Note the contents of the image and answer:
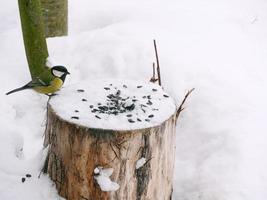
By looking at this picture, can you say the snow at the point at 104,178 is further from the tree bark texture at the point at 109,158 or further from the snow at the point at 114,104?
the snow at the point at 114,104

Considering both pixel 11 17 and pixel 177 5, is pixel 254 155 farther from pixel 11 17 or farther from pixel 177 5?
pixel 11 17

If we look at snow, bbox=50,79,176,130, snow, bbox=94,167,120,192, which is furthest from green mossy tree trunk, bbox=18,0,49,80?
snow, bbox=94,167,120,192

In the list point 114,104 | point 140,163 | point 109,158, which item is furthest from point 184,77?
point 109,158

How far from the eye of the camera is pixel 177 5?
220 inches

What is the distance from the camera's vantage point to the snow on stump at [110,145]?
250 centimetres

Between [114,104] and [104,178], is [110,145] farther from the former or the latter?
[114,104]

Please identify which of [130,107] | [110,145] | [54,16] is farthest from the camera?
[54,16]

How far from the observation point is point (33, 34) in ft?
13.4

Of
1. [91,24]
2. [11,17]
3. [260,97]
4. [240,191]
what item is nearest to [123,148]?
[240,191]

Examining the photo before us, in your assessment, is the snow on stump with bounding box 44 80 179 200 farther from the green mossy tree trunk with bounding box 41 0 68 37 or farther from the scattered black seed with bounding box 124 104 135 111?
the green mossy tree trunk with bounding box 41 0 68 37

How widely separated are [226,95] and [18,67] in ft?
6.58

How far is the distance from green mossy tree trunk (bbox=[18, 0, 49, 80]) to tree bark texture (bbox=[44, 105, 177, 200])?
149 centimetres

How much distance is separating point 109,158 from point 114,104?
405 mm

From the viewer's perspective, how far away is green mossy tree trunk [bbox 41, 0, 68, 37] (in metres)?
4.90
